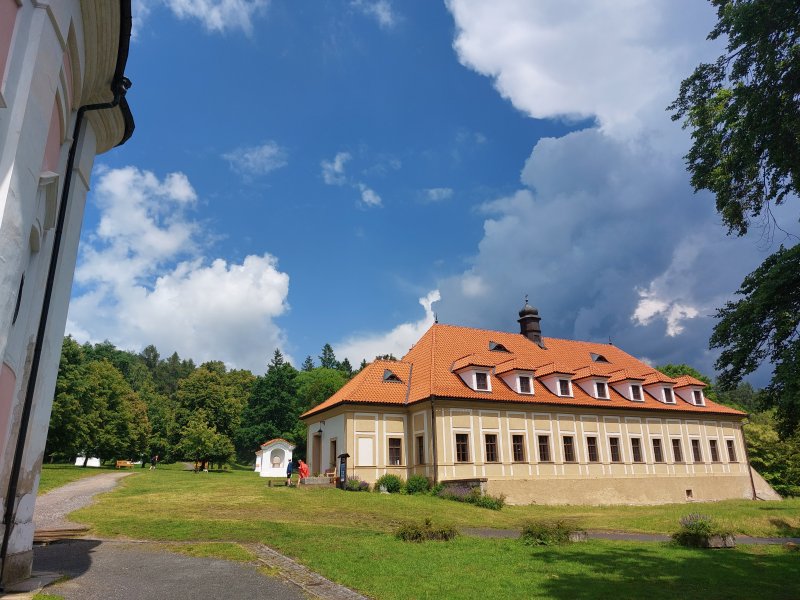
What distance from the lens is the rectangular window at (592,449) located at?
32906 millimetres

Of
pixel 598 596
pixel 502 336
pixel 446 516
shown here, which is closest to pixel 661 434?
pixel 502 336

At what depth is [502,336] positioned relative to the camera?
122 feet

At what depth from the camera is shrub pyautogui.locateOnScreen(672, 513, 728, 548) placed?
13.9m

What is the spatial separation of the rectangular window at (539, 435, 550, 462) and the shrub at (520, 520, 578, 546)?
17.3 m

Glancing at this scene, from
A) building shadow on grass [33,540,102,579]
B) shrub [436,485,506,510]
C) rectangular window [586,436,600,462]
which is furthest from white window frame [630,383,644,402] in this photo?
building shadow on grass [33,540,102,579]

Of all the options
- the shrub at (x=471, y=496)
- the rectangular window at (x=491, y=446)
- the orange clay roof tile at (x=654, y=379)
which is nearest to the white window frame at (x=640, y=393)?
the orange clay roof tile at (x=654, y=379)

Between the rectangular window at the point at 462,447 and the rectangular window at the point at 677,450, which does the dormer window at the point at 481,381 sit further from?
the rectangular window at the point at 677,450

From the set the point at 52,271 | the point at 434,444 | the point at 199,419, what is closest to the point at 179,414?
the point at 199,419

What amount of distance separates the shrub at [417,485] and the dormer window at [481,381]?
585cm

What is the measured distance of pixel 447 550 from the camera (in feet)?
40.7

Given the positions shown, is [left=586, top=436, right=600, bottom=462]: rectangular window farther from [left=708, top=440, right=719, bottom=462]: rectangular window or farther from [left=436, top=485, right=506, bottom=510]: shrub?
[left=708, top=440, right=719, bottom=462]: rectangular window

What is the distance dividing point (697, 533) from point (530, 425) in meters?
17.3

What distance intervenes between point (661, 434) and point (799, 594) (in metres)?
28.9

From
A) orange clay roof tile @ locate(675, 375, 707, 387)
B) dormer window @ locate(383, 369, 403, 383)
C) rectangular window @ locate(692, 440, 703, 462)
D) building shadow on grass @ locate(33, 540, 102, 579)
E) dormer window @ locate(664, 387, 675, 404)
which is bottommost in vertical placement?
building shadow on grass @ locate(33, 540, 102, 579)
